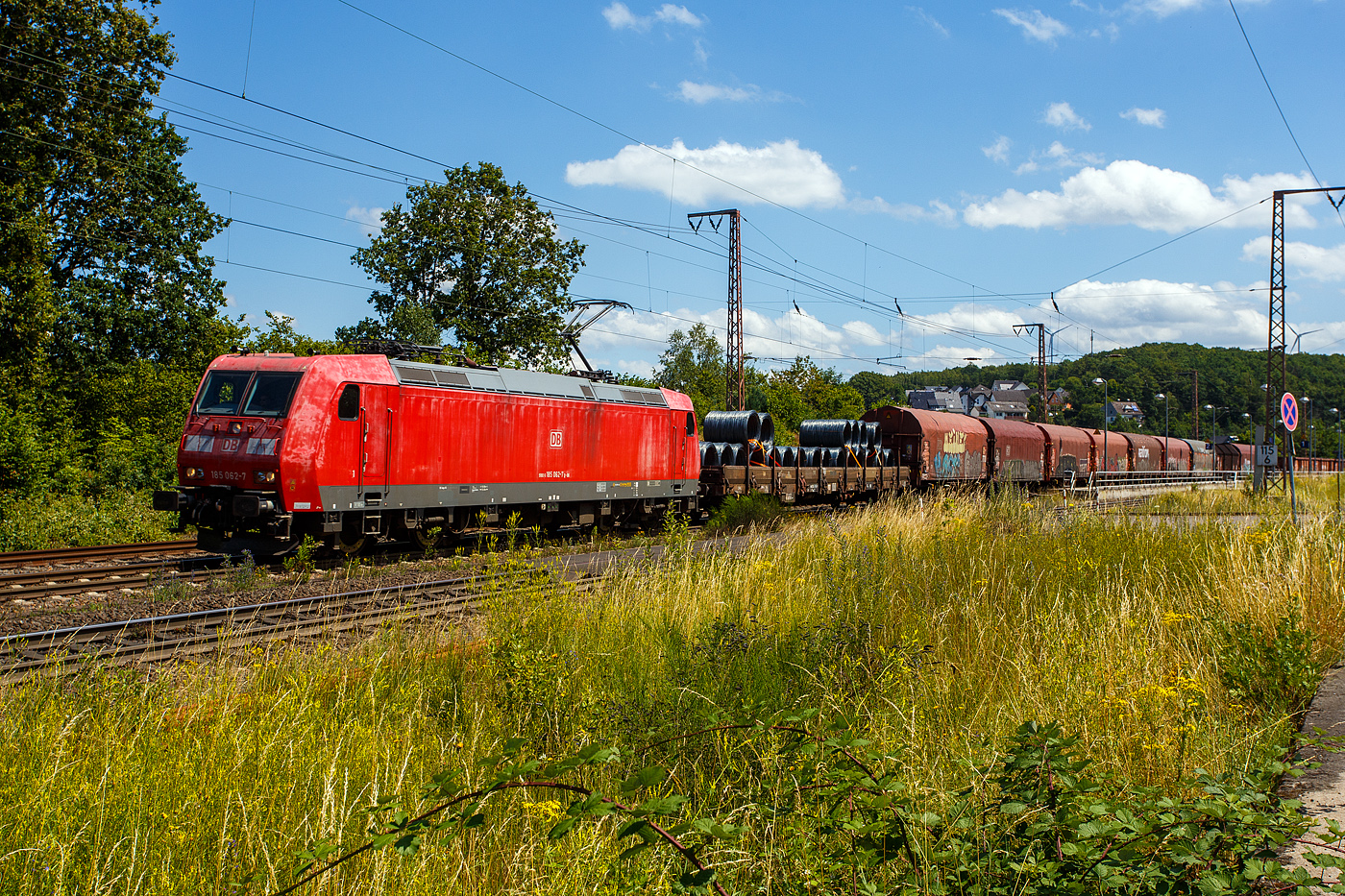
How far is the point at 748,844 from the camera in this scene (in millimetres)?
3473

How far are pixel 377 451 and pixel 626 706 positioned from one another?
10.2 metres

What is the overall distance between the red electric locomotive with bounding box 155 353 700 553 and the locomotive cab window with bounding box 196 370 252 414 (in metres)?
0.02

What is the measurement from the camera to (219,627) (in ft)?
27.7

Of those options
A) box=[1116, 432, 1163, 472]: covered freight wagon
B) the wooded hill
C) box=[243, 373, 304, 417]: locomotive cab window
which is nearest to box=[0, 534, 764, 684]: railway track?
box=[243, 373, 304, 417]: locomotive cab window

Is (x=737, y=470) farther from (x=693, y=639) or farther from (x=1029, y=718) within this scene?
(x=1029, y=718)

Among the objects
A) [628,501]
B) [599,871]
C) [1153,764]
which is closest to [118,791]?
[599,871]

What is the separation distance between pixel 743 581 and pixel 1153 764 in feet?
15.2

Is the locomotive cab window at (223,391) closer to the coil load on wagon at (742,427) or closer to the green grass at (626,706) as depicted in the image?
the green grass at (626,706)

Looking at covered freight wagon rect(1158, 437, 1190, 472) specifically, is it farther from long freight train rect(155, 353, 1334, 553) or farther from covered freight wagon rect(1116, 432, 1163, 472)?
long freight train rect(155, 353, 1334, 553)

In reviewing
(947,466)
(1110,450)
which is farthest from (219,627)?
(1110,450)

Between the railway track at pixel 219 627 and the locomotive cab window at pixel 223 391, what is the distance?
4519mm

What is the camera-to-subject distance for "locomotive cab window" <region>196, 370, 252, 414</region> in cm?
1351

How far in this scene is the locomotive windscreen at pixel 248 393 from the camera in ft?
43.0

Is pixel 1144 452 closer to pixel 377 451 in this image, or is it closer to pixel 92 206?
pixel 377 451
